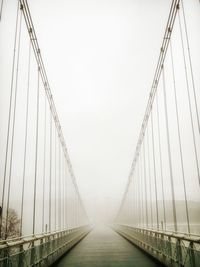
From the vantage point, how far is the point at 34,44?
13766mm

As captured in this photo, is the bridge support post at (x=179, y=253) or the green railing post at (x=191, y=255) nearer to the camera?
the green railing post at (x=191, y=255)

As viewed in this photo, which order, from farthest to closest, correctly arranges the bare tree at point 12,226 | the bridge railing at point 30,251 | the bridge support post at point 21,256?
the bare tree at point 12,226 → the bridge support post at point 21,256 → the bridge railing at point 30,251

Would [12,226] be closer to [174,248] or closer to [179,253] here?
[174,248]

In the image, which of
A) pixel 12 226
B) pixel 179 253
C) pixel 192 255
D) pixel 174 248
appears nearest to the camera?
pixel 192 255

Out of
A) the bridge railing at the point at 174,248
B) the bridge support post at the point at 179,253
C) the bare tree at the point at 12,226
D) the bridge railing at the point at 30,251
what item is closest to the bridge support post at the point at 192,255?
the bridge railing at the point at 174,248

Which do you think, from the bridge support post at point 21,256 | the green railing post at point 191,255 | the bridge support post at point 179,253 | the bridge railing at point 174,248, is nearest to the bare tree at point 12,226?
the bridge railing at point 174,248

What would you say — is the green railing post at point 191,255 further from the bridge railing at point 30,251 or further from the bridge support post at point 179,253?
the bridge railing at point 30,251

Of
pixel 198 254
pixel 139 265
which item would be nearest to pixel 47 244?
pixel 139 265

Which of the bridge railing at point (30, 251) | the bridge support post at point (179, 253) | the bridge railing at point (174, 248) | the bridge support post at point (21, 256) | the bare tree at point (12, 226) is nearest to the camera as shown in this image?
the bridge railing at point (30, 251)

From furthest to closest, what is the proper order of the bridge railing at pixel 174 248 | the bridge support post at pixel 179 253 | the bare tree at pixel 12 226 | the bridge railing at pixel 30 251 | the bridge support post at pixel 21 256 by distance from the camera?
1. the bare tree at pixel 12 226
2. the bridge support post at pixel 179 253
3. the bridge support post at pixel 21 256
4. the bridge railing at pixel 174 248
5. the bridge railing at pixel 30 251

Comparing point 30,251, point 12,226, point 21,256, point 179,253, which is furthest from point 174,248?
point 12,226

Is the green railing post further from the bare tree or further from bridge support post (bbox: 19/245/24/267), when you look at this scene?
the bare tree

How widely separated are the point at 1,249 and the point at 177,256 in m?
3.65

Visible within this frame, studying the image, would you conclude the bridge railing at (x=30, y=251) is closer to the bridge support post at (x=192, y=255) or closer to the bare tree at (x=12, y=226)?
the bridge support post at (x=192, y=255)
